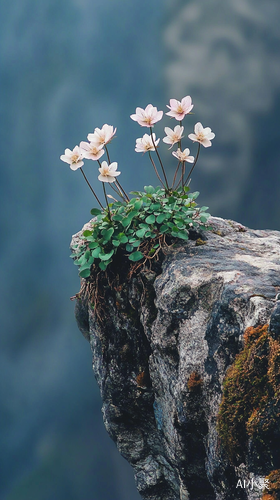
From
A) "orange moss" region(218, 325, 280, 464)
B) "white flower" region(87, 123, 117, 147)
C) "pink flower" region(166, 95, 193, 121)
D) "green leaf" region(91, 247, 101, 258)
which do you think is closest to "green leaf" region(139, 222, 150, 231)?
"green leaf" region(91, 247, 101, 258)

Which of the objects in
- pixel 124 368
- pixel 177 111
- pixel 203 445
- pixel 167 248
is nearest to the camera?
pixel 203 445

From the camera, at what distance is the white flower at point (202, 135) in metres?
2.71

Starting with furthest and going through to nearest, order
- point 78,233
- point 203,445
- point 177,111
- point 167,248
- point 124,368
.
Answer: point 78,233
point 124,368
point 167,248
point 177,111
point 203,445

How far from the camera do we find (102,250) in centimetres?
274

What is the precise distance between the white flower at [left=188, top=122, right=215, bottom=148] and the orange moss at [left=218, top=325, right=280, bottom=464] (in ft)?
4.80

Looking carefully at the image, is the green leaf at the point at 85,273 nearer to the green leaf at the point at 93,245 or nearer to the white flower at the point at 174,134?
the green leaf at the point at 93,245

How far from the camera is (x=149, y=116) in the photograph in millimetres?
2586

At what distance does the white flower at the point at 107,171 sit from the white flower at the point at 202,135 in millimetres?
580

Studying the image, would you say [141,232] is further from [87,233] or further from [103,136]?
[103,136]

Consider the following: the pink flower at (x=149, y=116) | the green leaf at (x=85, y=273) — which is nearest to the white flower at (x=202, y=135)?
the pink flower at (x=149, y=116)

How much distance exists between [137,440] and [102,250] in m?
1.68

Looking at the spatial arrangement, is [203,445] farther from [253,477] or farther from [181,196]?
[181,196]

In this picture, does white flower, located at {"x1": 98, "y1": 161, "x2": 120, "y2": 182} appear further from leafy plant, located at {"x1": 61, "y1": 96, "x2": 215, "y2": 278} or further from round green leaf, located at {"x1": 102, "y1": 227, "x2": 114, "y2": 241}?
round green leaf, located at {"x1": 102, "y1": 227, "x2": 114, "y2": 241}

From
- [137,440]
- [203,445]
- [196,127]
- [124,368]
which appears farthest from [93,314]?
[196,127]
